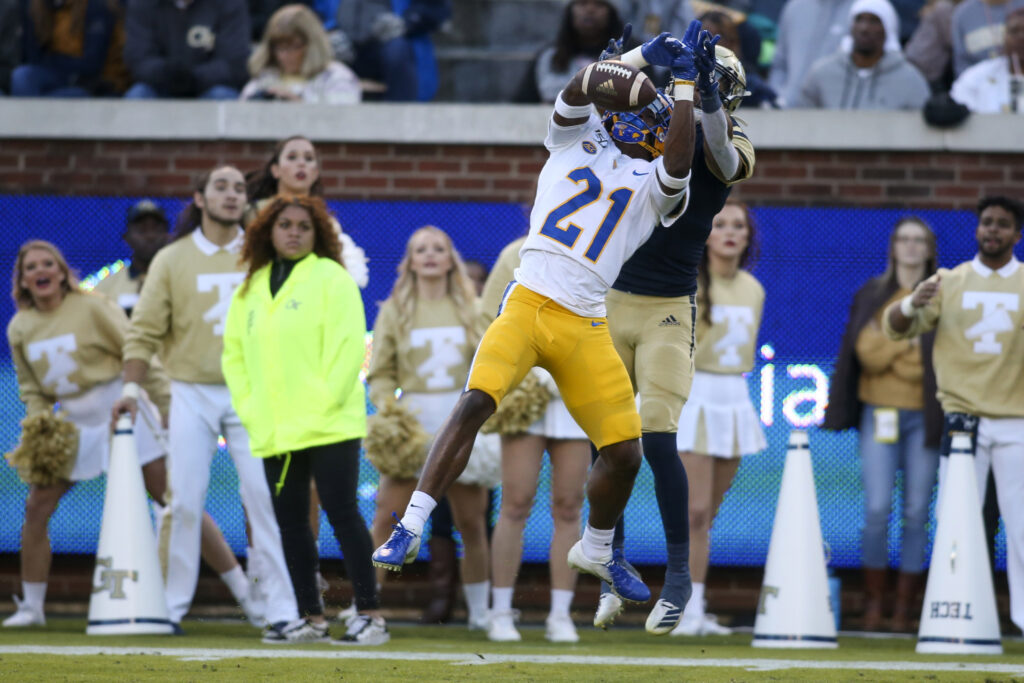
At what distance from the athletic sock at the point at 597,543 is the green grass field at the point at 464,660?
48 cm

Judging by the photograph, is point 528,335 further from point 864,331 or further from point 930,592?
point 864,331

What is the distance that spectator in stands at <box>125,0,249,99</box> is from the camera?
36.8 ft

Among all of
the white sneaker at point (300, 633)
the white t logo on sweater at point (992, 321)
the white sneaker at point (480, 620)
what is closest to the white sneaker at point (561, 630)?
the white sneaker at point (480, 620)

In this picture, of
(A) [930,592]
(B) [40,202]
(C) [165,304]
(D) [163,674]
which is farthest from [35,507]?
(A) [930,592]

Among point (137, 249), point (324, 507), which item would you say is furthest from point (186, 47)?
point (324, 507)

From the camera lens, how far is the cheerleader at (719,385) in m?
9.16

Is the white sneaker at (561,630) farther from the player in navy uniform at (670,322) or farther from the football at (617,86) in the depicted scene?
the football at (617,86)

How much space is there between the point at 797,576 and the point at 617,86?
3.52 m

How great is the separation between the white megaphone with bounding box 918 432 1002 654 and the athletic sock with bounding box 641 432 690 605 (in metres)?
2.14

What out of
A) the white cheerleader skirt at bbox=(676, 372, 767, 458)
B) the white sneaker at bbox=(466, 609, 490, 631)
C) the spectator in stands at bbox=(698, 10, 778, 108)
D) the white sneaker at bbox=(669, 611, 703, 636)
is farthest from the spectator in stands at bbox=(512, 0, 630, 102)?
the white sneaker at bbox=(669, 611, 703, 636)

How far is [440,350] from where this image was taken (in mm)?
9250

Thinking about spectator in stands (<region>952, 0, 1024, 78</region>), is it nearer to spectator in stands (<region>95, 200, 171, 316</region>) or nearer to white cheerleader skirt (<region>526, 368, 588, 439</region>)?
white cheerleader skirt (<region>526, 368, 588, 439</region>)

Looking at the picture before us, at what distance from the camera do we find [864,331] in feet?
32.0

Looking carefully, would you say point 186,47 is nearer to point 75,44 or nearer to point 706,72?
point 75,44
